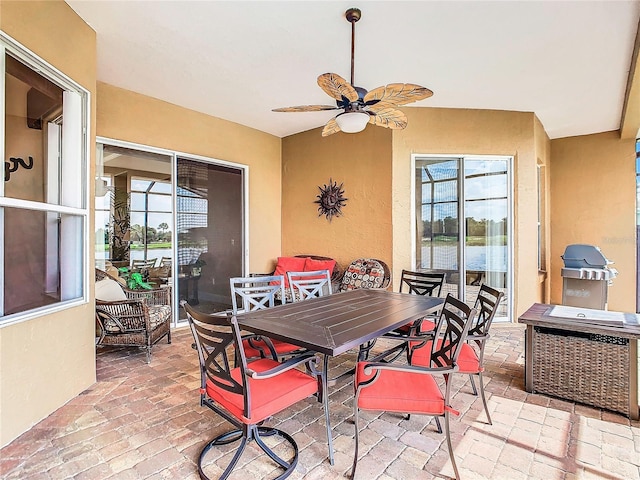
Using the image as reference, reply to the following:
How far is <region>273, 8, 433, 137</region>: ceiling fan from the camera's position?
218 cm

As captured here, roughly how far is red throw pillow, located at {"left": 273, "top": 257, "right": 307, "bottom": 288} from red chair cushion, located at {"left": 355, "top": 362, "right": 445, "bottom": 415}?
10.9ft

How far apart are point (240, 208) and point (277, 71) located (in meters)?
2.35

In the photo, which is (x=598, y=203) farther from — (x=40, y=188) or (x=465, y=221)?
(x=40, y=188)

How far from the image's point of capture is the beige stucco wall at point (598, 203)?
5.20 meters

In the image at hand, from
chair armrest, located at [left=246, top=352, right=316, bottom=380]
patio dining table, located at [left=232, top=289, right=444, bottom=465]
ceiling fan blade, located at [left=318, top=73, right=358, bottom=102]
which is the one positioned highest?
ceiling fan blade, located at [left=318, top=73, right=358, bottom=102]

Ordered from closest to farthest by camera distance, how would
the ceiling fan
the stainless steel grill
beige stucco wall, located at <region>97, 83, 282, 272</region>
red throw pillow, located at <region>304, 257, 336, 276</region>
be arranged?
the ceiling fan, beige stucco wall, located at <region>97, 83, 282, 272</region>, the stainless steel grill, red throw pillow, located at <region>304, 257, 336, 276</region>

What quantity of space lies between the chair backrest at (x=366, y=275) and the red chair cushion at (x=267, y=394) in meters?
2.47

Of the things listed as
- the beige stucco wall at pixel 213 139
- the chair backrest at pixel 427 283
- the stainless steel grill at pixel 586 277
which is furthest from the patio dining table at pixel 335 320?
the stainless steel grill at pixel 586 277

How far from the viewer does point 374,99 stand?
2.35 metres

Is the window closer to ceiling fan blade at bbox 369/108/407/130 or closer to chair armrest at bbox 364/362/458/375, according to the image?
chair armrest at bbox 364/362/458/375

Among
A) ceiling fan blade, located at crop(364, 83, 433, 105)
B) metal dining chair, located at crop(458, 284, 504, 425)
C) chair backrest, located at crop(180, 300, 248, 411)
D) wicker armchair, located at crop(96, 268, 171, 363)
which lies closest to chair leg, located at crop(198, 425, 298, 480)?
chair backrest, located at crop(180, 300, 248, 411)

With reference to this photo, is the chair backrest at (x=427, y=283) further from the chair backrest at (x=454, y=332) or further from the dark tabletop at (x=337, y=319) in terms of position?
the chair backrest at (x=454, y=332)

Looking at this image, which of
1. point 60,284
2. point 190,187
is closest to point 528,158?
point 190,187

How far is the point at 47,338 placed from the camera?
7.64ft
